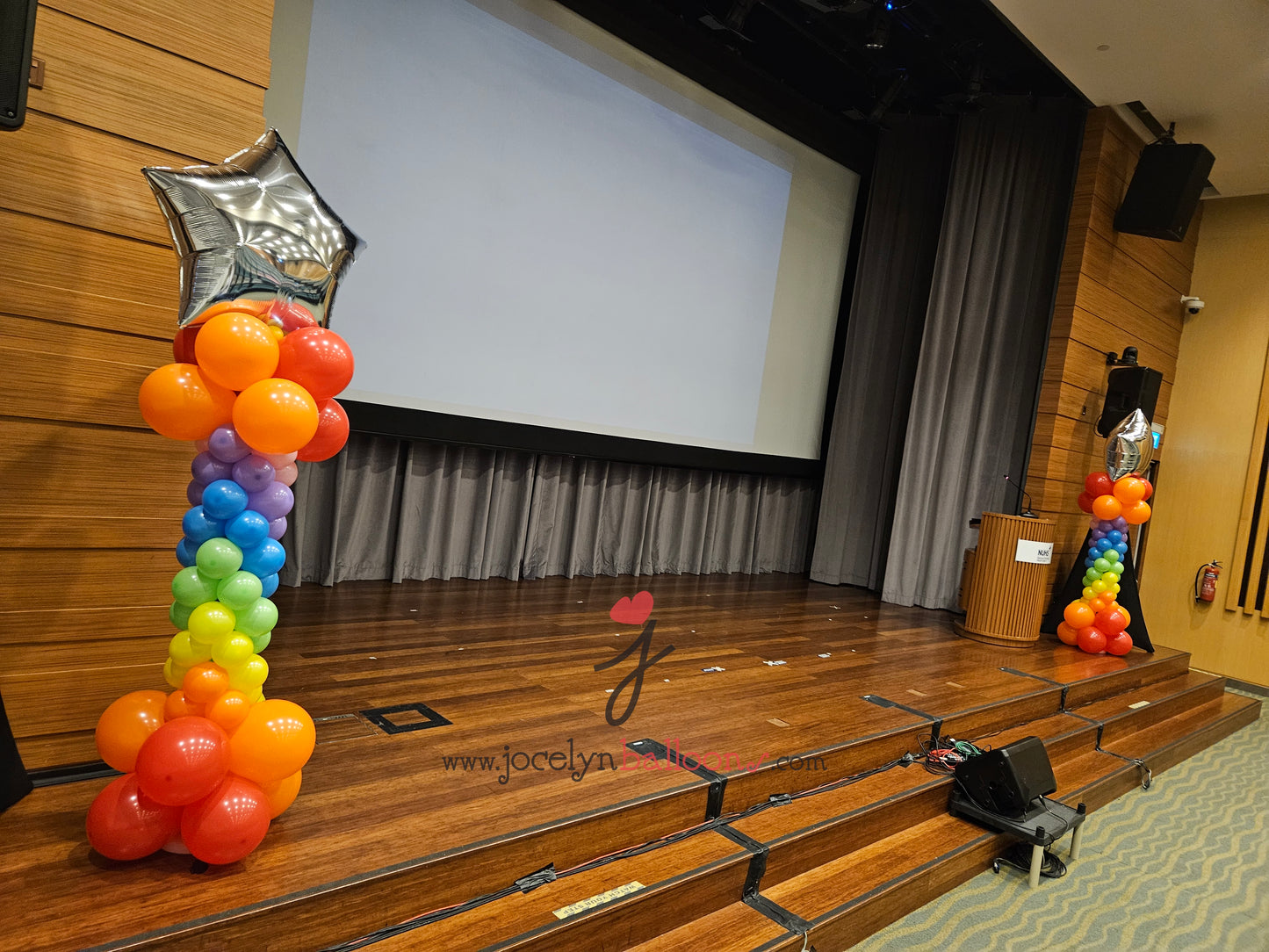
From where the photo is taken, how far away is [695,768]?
235 cm

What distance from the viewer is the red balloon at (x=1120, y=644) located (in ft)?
15.4

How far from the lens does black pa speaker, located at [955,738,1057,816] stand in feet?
8.88

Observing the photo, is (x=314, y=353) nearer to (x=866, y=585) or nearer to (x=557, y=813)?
(x=557, y=813)

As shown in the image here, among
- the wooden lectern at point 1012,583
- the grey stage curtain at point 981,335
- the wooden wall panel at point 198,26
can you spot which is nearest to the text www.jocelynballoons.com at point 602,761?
the wooden wall panel at point 198,26

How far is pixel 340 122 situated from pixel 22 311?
7.00ft

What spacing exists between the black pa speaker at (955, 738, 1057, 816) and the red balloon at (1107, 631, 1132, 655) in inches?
85.6

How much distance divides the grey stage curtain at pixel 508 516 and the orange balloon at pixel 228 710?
2.24 m

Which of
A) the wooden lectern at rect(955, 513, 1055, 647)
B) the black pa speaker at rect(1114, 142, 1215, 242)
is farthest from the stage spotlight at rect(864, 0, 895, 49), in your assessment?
the wooden lectern at rect(955, 513, 1055, 647)

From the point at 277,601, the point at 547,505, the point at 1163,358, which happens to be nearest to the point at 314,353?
the point at 277,601

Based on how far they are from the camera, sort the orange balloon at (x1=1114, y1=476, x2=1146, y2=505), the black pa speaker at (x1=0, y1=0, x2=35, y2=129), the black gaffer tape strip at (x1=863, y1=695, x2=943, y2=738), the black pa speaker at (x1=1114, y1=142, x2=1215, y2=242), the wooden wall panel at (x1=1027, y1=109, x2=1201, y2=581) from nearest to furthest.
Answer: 1. the black pa speaker at (x1=0, y1=0, x2=35, y2=129)
2. the black gaffer tape strip at (x1=863, y1=695, x2=943, y2=738)
3. the orange balloon at (x1=1114, y1=476, x2=1146, y2=505)
4. the black pa speaker at (x1=1114, y1=142, x2=1215, y2=242)
5. the wooden wall panel at (x1=1027, y1=109, x2=1201, y2=581)

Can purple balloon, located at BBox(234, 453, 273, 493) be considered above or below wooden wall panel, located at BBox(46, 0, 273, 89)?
below

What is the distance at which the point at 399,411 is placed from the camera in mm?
3857

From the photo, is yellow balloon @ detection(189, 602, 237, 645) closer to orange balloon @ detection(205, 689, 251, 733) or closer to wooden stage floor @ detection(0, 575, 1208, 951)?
orange balloon @ detection(205, 689, 251, 733)

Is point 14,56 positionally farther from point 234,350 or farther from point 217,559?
point 217,559
